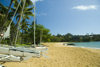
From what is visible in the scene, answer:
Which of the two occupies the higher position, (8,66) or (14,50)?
(14,50)

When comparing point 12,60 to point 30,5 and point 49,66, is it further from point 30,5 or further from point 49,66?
point 30,5

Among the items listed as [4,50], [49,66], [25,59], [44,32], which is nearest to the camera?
[49,66]

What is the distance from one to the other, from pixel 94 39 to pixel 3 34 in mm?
116546

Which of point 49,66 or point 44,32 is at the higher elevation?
point 44,32

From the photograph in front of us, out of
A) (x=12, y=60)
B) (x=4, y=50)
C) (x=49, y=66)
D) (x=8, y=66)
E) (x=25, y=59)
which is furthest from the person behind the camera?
(x=4, y=50)

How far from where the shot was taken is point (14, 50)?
600cm

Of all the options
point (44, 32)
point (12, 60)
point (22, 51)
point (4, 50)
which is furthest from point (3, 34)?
point (44, 32)

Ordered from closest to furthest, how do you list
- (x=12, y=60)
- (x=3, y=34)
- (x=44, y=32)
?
(x=12, y=60), (x=3, y=34), (x=44, y=32)

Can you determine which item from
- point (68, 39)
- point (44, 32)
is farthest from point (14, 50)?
point (68, 39)

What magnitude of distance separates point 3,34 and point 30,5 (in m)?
11.7

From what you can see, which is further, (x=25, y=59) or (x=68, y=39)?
(x=68, y=39)

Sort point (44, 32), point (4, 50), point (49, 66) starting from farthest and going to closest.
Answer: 1. point (44, 32)
2. point (4, 50)
3. point (49, 66)

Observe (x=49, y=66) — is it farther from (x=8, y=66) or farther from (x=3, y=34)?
(x=3, y=34)

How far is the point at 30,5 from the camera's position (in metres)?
17.1
